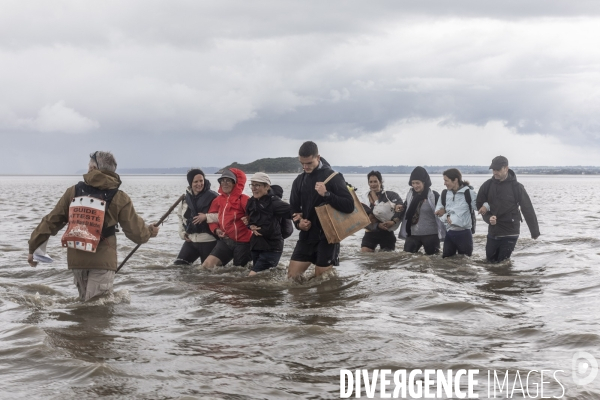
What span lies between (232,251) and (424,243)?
389 cm

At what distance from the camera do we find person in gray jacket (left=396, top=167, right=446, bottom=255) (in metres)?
11.7

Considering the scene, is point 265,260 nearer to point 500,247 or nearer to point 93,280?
point 93,280

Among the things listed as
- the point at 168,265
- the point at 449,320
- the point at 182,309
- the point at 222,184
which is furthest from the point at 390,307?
the point at 168,265

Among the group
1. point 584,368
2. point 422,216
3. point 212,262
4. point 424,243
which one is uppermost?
point 422,216

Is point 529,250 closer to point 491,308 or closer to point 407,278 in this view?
point 407,278

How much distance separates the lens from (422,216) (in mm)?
11742

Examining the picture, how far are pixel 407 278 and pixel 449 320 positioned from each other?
9.21 feet

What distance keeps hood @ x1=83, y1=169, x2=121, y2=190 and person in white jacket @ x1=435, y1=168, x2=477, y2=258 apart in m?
6.38

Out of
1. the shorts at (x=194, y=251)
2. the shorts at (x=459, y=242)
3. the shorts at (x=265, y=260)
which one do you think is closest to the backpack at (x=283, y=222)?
the shorts at (x=265, y=260)

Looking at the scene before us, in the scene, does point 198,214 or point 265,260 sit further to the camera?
point 198,214

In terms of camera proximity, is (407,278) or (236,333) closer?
(236,333)

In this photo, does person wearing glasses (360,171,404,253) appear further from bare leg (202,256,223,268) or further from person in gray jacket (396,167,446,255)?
bare leg (202,256,223,268)

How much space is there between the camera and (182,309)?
27.4 ft

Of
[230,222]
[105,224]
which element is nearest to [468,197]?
[230,222]
